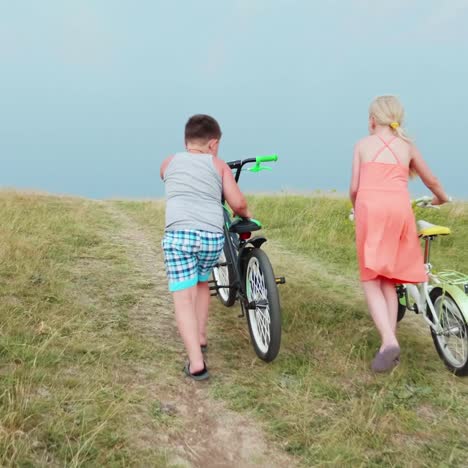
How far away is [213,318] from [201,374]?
4.35 ft

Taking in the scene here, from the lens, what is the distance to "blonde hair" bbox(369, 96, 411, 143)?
3.77 meters

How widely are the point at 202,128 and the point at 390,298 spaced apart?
75.5 inches

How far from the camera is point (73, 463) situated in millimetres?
2326

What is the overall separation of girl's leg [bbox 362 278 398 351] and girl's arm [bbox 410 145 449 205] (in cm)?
88

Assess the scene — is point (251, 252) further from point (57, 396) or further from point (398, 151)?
point (57, 396)

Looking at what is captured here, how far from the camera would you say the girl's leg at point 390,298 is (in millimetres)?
3822

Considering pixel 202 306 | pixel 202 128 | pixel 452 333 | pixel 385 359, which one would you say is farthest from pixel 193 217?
pixel 452 333

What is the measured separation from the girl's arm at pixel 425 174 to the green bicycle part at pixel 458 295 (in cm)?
78

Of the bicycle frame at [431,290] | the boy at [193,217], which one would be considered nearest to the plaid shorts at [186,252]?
the boy at [193,217]

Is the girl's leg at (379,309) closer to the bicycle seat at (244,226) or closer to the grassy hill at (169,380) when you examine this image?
the grassy hill at (169,380)

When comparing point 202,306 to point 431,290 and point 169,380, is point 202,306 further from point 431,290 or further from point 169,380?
Answer: point 431,290

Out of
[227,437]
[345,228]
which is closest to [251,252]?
[227,437]

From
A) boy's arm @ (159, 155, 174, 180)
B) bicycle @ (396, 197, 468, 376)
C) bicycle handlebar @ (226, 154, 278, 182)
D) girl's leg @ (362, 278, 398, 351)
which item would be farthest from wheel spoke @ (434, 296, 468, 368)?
boy's arm @ (159, 155, 174, 180)

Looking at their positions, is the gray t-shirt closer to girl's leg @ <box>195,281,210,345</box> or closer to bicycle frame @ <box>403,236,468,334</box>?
girl's leg @ <box>195,281,210,345</box>
